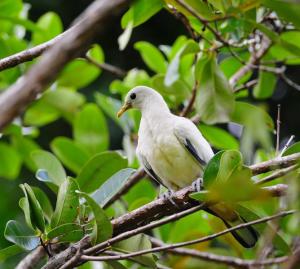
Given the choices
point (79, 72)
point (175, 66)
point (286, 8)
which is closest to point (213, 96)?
point (175, 66)

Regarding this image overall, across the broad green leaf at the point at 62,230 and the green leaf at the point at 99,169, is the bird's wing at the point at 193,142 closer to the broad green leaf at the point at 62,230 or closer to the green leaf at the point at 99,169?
the green leaf at the point at 99,169

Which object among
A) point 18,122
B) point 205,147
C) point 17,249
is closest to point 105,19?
point 17,249

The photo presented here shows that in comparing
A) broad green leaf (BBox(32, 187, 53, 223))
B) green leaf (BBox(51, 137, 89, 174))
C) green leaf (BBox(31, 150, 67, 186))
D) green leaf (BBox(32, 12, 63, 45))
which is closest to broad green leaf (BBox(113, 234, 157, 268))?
broad green leaf (BBox(32, 187, 53, 223))

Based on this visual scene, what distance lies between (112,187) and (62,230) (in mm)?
280

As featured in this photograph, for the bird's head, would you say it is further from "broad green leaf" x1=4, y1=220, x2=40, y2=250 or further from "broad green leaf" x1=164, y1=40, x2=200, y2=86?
"broad green leaf" x1=4, y1=220, x2=40, y2=250

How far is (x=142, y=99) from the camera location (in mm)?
3494

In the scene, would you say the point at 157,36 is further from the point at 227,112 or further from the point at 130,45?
the point at 227,112

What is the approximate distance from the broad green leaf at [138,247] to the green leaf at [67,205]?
199mm

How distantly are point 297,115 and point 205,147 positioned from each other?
4.91 metres

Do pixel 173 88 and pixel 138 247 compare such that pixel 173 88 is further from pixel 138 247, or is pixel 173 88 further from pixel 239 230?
pixel 138 247

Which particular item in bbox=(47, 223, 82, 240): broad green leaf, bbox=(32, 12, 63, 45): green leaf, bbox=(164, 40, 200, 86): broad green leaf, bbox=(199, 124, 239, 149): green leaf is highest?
bbox=(164, 40, 200, 86): broad green leaf

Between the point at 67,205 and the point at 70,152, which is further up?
the point at 67,205

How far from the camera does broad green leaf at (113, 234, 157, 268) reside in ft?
8.22

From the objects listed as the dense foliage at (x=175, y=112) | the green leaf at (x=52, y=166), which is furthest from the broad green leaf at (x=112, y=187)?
the green leaf at (x=52, y=166)
